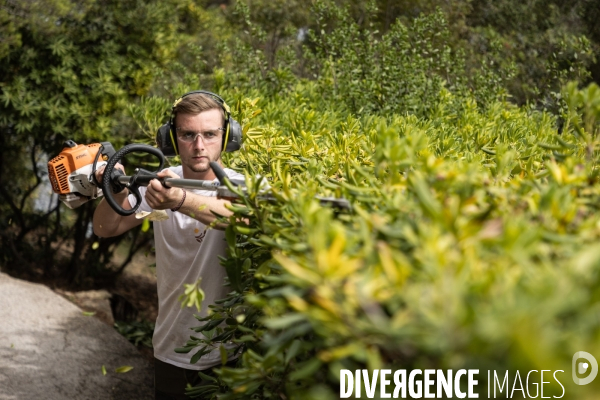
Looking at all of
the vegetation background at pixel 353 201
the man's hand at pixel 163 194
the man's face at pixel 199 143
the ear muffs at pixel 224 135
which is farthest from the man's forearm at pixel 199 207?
the ear muffs at pixel 224 135

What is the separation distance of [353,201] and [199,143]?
1614 millimetres

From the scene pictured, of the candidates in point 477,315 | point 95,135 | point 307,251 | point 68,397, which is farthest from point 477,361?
point 95,135

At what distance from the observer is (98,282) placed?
9523 mm

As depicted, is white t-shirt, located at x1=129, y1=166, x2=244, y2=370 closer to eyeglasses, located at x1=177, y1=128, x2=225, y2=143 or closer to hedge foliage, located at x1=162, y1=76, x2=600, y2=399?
eyeglasses, located at x1=177, y1=128, x2=225, y2=143

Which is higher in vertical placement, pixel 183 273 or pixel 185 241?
pixel 185 241

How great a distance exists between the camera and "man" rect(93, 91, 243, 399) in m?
3.22

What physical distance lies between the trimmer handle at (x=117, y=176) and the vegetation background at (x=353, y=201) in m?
0.57

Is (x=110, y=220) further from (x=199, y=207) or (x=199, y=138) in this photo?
(x=199, y=207)

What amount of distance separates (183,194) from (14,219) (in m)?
7.66

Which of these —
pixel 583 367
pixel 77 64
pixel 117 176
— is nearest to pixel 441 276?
pixel 583 367

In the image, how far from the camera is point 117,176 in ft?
10.2

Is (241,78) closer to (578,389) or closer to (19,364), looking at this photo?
(19,364)

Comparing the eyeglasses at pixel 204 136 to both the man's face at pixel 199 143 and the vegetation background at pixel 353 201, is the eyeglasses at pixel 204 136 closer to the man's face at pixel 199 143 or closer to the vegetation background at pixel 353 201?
the man's face at pixel 199 143

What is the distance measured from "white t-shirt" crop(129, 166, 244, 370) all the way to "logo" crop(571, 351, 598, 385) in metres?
2.16
